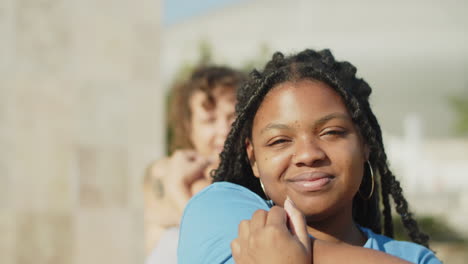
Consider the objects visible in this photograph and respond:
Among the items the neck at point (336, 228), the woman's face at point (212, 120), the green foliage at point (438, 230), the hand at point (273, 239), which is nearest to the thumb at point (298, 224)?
the hand at point (273, 239)

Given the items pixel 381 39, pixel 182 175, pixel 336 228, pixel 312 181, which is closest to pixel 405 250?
pixel 336 228

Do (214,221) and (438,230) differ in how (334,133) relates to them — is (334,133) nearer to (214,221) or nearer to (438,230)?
(214,221)

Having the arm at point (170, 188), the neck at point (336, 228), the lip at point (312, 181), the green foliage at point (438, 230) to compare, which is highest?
the lip at point (312, 181)

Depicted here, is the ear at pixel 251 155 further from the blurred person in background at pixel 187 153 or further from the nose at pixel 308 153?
the blurred person in background at pixel 187 153

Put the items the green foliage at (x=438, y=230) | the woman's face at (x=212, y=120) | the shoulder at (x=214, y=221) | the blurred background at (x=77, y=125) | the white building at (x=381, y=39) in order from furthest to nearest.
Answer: the white building at (x=381, y=39) < the green foliage at (x=438, y=230) < the blurred background at (x=77, y=125) < the woman's face at (x=212, y=120) < the shoulder at (x=214, y=221)

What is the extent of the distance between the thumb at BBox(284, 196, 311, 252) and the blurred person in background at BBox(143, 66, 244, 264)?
55.5 inches

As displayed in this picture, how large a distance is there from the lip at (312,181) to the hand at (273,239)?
0.13 metres

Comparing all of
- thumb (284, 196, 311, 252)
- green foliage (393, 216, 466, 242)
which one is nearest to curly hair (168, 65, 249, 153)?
thumb (284, 196, 311, 252)

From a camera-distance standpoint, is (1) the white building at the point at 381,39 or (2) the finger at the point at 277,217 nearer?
(2) the finger at the point at 277,217

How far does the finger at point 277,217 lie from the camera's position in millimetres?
1817

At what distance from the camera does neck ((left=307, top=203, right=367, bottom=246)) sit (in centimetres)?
211

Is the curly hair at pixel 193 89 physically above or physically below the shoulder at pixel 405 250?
above

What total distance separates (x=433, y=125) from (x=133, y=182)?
110ft

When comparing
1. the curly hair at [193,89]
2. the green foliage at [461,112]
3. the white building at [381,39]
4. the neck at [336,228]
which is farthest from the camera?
the white building at [381,39]
